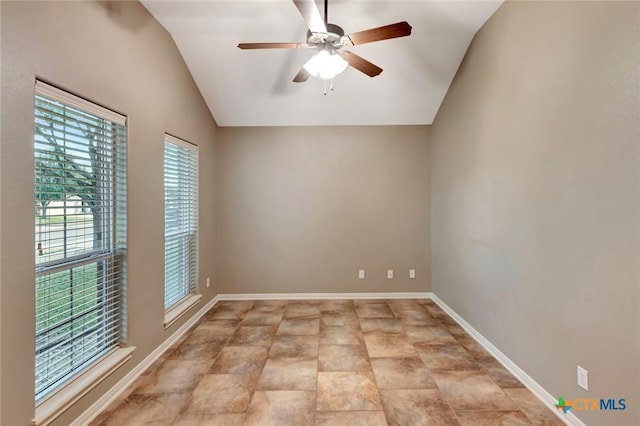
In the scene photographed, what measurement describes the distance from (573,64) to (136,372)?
389 centimetres

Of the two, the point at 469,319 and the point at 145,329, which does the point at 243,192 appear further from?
the point at 469,319

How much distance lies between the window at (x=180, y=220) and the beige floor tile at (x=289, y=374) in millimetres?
1369

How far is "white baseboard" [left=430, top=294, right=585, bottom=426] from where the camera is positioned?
6.03ft

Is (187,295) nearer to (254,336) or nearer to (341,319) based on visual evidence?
(254,336)

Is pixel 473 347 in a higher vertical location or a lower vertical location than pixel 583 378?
lower

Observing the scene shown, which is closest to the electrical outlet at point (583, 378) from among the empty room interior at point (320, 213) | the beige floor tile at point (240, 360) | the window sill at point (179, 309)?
the empty room interior at point (320, 213)

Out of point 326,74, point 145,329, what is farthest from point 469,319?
point 145,329

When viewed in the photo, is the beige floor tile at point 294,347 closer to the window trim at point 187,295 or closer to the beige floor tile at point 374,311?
the beige floor tile at point 374,311

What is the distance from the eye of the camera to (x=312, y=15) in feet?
5.70

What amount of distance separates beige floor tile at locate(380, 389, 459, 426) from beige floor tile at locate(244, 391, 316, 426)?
544mm

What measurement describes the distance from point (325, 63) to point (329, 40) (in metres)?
0.16

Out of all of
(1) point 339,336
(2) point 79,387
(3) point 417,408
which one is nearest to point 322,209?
(1) point 339,336

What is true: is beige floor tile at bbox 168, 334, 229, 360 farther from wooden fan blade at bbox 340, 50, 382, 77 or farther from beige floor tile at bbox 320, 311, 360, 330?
wooden fan blade at bbox 340, 50, 382, 77

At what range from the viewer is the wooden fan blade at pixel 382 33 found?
1.85 metres
